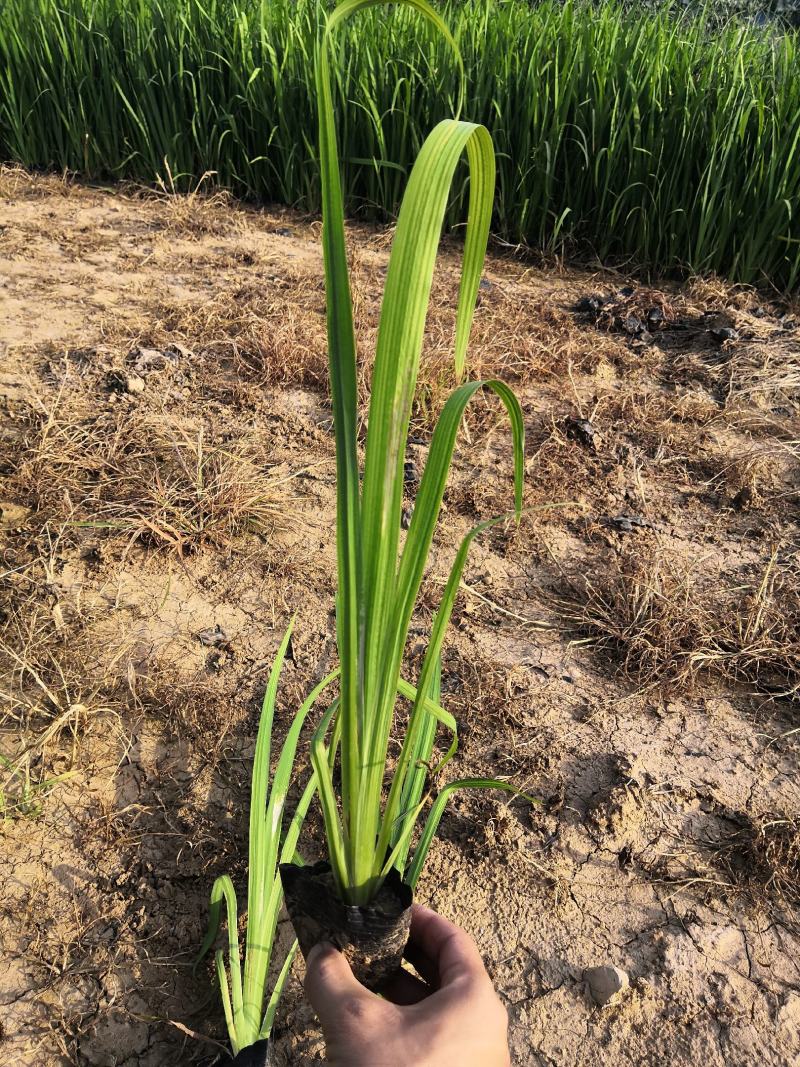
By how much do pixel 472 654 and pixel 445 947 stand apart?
0.73 m

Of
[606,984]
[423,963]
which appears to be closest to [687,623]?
[606,984]

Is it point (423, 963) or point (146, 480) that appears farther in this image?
point (146, 480)

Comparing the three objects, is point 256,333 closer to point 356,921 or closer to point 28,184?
point 356,921

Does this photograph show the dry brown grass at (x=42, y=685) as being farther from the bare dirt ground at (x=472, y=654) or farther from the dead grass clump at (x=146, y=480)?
the dead grass clump at (x=146, y=480)

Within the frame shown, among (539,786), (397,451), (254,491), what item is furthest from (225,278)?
(397,451)

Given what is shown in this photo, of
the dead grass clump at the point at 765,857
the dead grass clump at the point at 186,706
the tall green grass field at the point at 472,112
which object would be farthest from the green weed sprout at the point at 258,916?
the tall green grass field at the point at 472,112

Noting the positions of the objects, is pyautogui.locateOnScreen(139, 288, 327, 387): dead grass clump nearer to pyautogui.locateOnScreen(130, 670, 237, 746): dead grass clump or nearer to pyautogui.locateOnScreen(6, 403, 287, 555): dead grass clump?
pyautogui.locateOnScreen(6, 403, 287, 555): dead grass clump

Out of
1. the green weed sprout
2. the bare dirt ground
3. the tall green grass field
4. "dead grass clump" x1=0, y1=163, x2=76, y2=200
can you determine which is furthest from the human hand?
"dead grass clump" x1=0, y1=163, x2=76, y2=200

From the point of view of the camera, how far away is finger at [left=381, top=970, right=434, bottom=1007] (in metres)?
1.01

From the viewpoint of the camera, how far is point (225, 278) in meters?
3.04

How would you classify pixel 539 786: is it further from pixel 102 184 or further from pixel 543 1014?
pixel 102 184

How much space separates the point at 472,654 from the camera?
5.39 feet

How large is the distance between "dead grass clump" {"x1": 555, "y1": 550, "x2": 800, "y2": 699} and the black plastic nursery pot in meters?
0.81

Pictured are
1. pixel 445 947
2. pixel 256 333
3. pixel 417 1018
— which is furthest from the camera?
pixel 256 333
